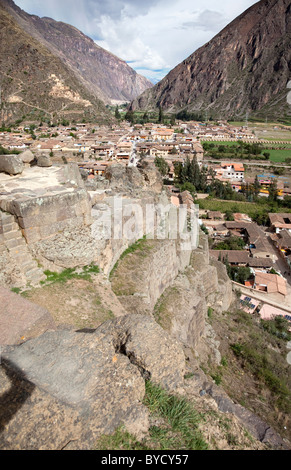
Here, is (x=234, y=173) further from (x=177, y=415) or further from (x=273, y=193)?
(x=177, y=415)

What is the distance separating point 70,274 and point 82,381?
4354 mm

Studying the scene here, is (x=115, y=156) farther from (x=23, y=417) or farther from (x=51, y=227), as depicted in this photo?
(x=23, y=417)

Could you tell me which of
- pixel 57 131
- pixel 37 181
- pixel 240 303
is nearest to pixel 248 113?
pixel 57 131

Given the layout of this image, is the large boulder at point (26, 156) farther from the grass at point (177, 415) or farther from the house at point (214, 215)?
the house at point (214, 215)

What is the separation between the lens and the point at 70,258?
7.41 meters

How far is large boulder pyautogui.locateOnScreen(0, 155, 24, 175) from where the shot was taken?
28.0 ft

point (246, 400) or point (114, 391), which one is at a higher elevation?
point (114, 391)

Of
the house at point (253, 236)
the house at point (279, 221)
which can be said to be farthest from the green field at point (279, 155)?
the house at point (253, 236)

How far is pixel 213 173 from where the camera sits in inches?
2112

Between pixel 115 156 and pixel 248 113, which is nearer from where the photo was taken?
pixel 115 156

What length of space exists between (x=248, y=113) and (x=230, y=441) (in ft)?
519

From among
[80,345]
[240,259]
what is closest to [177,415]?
[80,345]

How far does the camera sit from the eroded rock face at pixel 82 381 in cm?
272

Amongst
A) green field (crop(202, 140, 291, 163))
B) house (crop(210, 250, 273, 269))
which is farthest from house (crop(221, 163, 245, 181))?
house (crop(210, 250, 273, 269))
